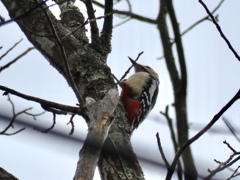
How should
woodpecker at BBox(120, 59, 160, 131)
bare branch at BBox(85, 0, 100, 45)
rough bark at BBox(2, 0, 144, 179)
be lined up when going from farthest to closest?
1. woodpecker at BBox(120, 59, 160, 131)
2. bare branch at BBox(85, 0, 100, 45)
3. rough bark at BBox(2, 0, 144, 179)

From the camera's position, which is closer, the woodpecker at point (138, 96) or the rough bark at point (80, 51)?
the rough bark at point (80, 51)

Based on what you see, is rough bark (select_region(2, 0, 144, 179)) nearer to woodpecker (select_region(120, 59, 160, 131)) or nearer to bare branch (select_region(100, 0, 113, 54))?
bare branch (select_region(100, 0, 113, 54))

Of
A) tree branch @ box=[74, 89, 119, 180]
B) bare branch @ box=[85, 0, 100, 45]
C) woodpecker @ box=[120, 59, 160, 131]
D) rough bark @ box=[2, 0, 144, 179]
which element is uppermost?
woodpecker @ box=[120, 59, 160, 131]

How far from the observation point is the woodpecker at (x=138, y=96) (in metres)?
4.93

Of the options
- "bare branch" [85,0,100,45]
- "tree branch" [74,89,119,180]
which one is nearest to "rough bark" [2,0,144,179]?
"bare branch" [85,0,100,45]

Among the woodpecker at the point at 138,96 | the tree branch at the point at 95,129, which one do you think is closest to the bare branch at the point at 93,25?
the tree branch at the point at 95,129

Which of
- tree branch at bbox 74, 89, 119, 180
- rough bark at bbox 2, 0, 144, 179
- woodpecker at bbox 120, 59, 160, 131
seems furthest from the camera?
woodpecker at bbox 120, 59, 160, 131

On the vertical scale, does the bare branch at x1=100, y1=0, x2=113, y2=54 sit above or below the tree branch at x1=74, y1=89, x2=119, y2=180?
above

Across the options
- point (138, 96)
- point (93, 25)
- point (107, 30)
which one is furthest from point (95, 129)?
point (138, 96)

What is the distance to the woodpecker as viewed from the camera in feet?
16.2

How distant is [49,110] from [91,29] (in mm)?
959

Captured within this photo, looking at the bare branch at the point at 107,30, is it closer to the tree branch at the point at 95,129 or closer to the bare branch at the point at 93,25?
the bare branch at the point at 93,25

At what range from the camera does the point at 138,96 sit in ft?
17.8

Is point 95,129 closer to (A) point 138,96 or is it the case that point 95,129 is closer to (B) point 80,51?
(B) point 80,51
